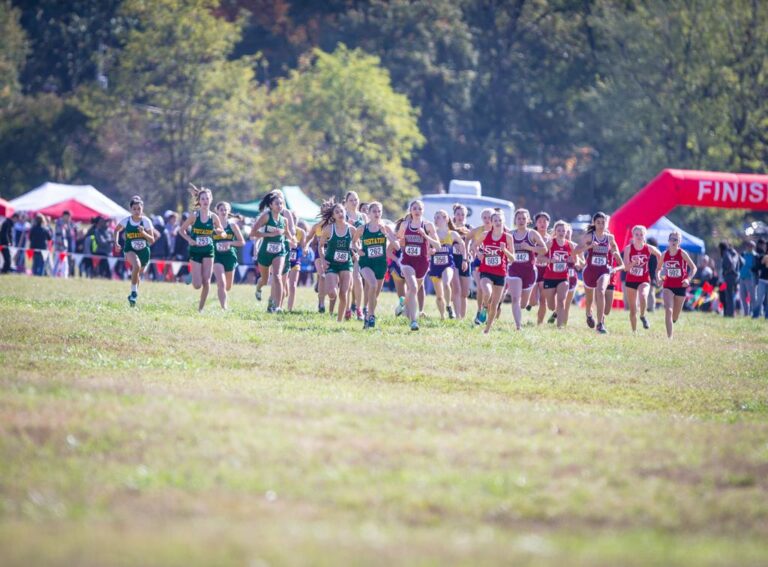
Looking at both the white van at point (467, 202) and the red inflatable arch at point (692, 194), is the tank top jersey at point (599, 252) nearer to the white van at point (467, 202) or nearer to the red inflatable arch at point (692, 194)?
the red inflatable arch at point (692, 194)

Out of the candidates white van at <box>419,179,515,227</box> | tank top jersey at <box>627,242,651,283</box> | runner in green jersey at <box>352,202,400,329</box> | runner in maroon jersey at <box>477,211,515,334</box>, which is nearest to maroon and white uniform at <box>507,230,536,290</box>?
runner in maroon jersey at <box>477,211,515,334</box>

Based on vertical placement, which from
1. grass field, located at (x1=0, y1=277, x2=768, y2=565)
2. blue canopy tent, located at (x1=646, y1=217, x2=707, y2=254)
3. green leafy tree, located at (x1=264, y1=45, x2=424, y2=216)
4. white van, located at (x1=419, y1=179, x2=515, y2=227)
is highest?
green leafy tree, located at (x1=264, y1=45, x2=424, y2=216)

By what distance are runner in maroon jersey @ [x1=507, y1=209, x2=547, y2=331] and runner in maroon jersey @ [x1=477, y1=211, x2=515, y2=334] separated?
0.52m

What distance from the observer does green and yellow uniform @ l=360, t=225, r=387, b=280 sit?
22.0 m

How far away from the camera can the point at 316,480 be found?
944 cm

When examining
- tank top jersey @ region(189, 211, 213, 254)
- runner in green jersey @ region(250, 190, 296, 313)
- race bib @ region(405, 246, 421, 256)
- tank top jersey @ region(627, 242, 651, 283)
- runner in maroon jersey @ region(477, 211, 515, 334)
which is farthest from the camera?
tank top jersey @ region(627, 242, 651, 283)

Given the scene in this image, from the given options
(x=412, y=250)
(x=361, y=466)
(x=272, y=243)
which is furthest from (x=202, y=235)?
(x=361, y=466)

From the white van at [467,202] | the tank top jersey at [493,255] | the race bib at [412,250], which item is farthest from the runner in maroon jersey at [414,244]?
the white van at [467,202]

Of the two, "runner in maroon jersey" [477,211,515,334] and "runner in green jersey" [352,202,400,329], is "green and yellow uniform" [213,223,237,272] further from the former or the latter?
"runner in maroon jersey" [477,211,515,334]

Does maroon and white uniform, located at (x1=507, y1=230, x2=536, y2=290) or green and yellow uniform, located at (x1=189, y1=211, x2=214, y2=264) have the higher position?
green and yellow uniform, located at (x1=189, y1=211, x2=214, y2=264)

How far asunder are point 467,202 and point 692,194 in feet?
40.1

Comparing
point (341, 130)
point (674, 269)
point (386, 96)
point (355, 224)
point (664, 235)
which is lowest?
point (674, 269)

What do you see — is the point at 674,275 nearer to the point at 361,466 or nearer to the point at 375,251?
the point at 375,251

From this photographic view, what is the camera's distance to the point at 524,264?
23.6 metres
